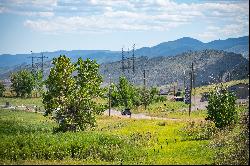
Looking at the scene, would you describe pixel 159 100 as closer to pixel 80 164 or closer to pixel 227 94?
pixel 227 94

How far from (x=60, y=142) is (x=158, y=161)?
10029 mm

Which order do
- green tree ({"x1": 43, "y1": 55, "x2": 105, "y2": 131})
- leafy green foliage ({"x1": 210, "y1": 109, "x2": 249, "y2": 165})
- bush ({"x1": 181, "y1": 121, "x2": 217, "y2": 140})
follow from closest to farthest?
leafy green foliage ({"x1": 210, "y1": 109, "x2": 249, "y2": 165}) → bush ({"x1": 181, "y1": 121, "x2": 217, "y2": 140}) → green tree ({"x1": 43, "y1": 55, "x2": 105, "y2": 131})

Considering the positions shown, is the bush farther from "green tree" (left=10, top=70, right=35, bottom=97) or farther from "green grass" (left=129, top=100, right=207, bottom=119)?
"green tree" (left=10, top=70, right=35, bottom=97)

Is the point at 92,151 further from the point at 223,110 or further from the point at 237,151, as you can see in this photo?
the point at 223,110

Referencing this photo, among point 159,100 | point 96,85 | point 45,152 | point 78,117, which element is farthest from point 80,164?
point 159,100

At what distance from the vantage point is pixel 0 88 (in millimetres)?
134125

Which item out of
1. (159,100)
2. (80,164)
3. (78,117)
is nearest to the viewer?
(80,164)

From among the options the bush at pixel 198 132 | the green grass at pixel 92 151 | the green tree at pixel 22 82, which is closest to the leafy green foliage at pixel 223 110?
the bush at pixel 198 132

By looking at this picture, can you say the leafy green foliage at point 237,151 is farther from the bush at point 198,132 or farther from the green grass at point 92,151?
the bush at point 198,132

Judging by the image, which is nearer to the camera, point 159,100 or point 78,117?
point 78,117

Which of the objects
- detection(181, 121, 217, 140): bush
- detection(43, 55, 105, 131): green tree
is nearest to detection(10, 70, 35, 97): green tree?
detection(43, 55, 105, 131): green tree

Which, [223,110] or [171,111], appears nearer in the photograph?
[223,110]

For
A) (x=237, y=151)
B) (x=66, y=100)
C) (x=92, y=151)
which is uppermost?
(x=66, y=100)

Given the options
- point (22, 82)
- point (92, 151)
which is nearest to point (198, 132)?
point (92, 151)
